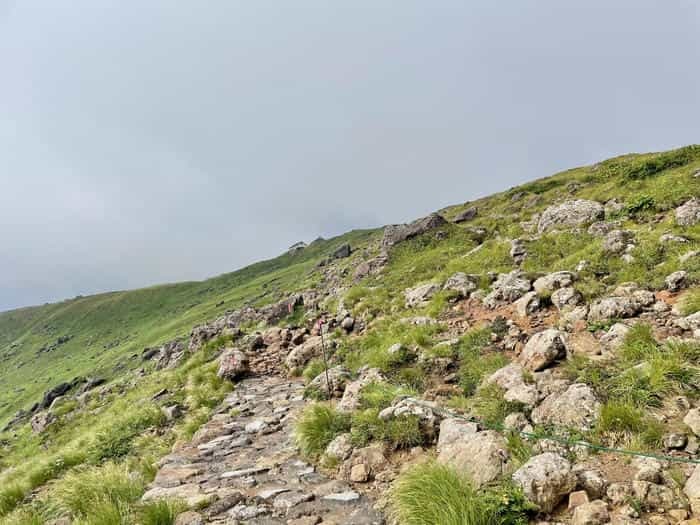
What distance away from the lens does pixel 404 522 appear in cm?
538

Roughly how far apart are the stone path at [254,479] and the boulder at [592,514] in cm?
265

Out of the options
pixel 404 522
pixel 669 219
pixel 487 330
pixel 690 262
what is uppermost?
pixel 669 219

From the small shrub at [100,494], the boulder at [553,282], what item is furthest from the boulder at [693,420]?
the small shrub at [100,494]

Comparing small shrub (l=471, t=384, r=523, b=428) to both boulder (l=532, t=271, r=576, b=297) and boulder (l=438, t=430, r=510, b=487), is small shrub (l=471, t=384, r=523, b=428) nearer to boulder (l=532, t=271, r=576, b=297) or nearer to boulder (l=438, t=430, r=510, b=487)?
boulder (l=438, t=430, r=510, b=487)

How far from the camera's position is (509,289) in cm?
1377

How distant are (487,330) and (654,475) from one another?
688 centimetres

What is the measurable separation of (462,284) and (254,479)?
451 inches

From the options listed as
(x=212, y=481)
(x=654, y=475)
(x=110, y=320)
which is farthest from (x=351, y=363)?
(x=110, y=320)

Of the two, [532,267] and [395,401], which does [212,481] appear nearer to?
[395,401]

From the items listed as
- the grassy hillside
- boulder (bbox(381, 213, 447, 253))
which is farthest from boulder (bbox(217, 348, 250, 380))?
the grassy hillside

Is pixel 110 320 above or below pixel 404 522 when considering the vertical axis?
above

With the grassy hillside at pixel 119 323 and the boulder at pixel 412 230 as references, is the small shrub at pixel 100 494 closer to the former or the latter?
the boulder at pixel 412 230

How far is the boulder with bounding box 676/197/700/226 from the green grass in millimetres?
14414

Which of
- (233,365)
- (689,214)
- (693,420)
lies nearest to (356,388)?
(693,420)
